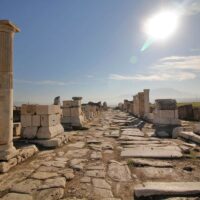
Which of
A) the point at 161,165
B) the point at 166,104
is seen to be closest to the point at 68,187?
the point at 161,165

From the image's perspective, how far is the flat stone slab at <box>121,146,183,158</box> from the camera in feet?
17.0

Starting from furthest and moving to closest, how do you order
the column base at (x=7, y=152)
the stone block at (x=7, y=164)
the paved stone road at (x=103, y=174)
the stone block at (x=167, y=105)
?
the stone block at (x=167, y=105) → the column base at (x=7, y=152) → the stone block at (x=7, y=164) → the paved stone road at (x=103, y=174)

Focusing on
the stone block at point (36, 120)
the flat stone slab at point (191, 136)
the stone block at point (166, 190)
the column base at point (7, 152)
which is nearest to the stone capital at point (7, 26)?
the column base at point (7, 152)

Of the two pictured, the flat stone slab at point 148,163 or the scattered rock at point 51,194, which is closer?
the scattered rock at point 51,194

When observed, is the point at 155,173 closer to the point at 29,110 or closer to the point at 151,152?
the point at 151,152

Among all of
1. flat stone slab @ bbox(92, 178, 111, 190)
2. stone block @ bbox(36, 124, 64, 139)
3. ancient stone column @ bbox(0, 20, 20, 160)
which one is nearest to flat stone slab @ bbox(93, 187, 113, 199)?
flat stone slab @ bbox(92, 178, 111, 190)

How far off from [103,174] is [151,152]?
204 centimetres

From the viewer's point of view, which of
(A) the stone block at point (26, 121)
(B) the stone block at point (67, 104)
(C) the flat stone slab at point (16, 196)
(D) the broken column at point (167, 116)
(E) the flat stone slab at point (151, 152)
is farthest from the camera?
(B) the stone block at point (67, 104)

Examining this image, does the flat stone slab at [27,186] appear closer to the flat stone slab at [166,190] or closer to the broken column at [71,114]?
the flat stone slab at [166,190]

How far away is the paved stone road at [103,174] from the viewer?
124 inches

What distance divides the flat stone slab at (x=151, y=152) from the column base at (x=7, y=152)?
2689 mm

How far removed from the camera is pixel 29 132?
6.76 metres

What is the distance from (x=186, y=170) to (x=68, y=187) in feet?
8.12

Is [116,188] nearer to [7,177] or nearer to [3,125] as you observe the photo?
[7,177]
